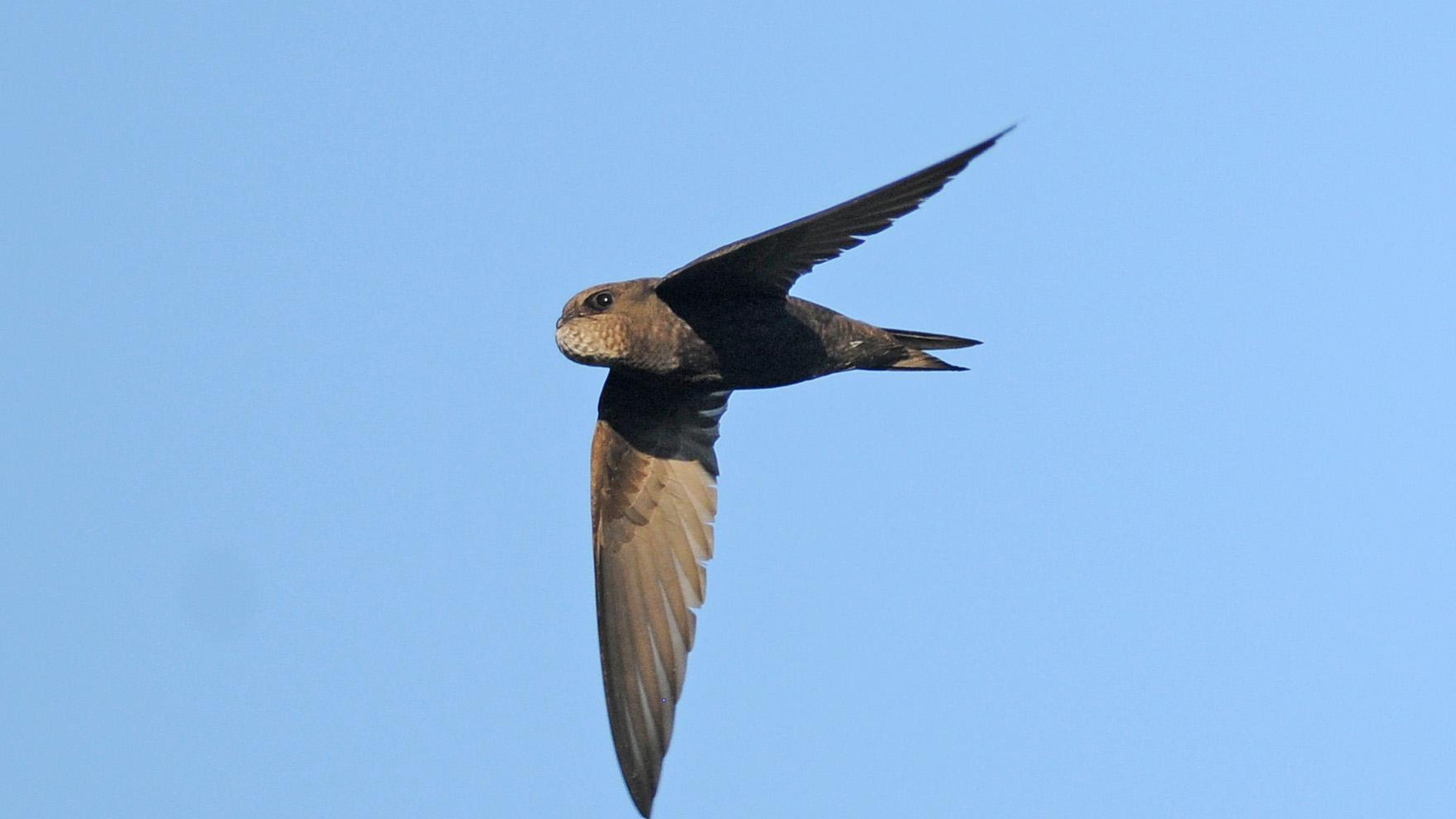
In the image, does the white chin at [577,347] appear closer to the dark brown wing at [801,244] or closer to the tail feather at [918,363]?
the dark brown wing at [801,244]

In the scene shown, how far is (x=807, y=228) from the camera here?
714cm

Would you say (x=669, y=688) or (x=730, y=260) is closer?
(x=730, y=260)

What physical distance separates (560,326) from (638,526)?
1544 millimetres

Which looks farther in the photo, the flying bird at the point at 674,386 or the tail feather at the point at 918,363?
the tail feather at the point at 918,363

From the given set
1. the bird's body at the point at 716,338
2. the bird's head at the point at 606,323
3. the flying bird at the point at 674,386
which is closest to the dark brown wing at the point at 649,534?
the flying bird at the point at 674,386

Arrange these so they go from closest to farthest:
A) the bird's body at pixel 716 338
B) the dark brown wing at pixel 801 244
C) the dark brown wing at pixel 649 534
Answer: the dark brown wing at pixel 801 244 → the bird's body at pixel 716 338 → the dark brown wing at pixel 649 534

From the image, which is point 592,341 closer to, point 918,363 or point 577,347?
point 577,347

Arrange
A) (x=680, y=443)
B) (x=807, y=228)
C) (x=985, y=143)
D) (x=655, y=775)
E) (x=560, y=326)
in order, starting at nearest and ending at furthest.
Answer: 1. (x=985, y=143)
2. (x=807, y=228)
3. (x=560, y=326)
4. (x=655, y=775)
5. (x=680, y=443)

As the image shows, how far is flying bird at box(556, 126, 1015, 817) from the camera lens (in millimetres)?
7680

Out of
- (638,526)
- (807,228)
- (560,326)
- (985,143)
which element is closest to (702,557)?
(638,526)

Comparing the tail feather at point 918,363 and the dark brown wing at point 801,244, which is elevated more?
the dark brown wing at point 801,244

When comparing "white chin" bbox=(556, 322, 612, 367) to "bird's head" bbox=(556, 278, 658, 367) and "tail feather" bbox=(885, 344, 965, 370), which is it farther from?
"tail feather" bbox=(885, 344, 965, 370)

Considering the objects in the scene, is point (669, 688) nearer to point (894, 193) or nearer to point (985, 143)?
point (894, 193)

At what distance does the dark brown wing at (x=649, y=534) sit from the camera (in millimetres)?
8758
